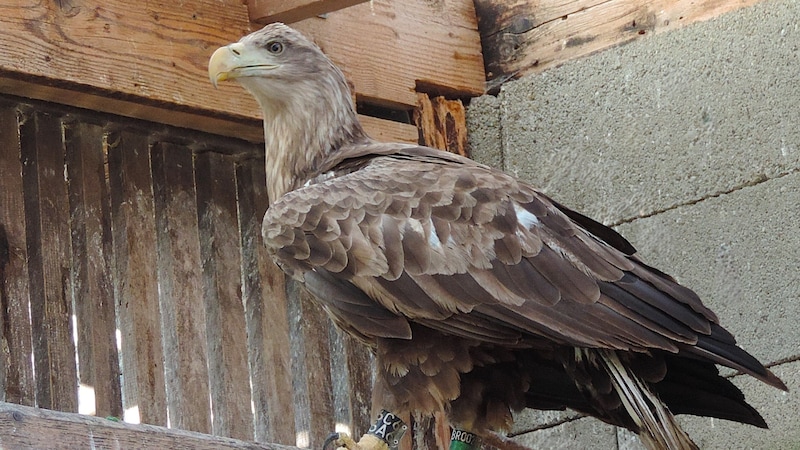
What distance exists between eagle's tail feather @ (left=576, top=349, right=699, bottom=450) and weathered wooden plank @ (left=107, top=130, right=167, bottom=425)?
157 centimetres

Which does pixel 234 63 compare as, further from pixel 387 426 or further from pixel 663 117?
pixel 663 117

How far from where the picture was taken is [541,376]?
217 inches

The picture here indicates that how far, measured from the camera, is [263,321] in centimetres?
626

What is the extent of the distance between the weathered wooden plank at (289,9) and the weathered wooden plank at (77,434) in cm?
241

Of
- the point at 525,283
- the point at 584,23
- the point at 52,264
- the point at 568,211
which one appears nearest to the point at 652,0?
the point at 584,23

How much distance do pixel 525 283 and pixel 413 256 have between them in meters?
0.36

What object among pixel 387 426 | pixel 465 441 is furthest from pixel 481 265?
pixel 465 441

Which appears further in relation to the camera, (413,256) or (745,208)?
(745,208)

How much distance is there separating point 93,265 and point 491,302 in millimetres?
1585

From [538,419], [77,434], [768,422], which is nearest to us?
[77,434]

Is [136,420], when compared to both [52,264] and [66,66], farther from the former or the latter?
[66,66]

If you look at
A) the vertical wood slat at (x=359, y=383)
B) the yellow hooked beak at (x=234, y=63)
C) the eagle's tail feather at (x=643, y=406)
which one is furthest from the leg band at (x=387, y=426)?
the yellow hooked beak at (x=234, y=63)

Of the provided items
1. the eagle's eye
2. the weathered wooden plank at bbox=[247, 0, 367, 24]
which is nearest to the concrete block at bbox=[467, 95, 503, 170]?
the weathered wooden plank at bbox=[247, 0, 367, 24]

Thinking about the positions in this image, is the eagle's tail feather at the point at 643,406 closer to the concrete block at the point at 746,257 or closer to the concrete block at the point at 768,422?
the concrete block at the point at 768,422
